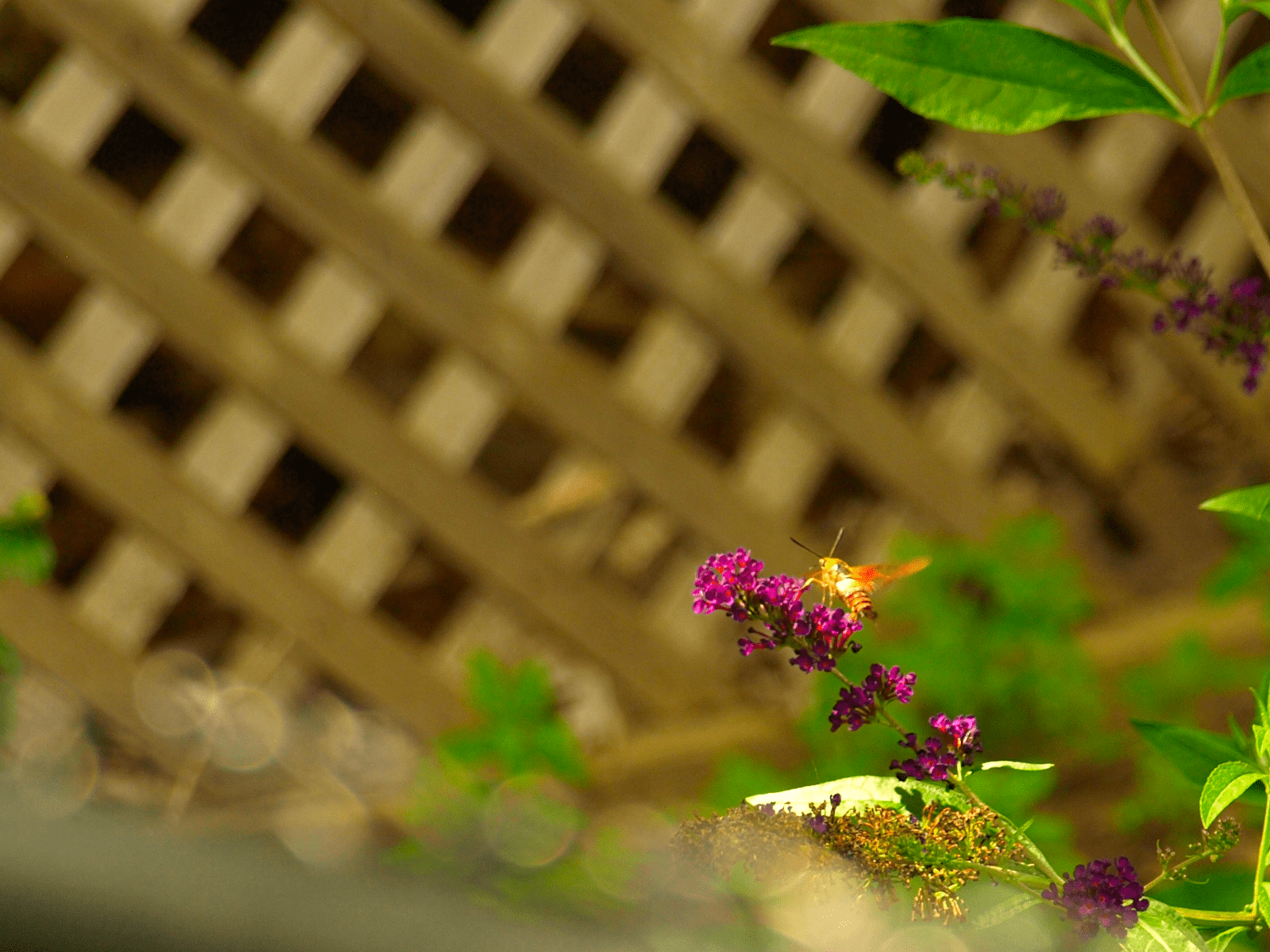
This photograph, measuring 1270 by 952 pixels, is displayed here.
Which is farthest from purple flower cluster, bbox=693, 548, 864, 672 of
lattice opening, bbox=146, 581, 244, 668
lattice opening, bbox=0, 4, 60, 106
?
lattice opening, bbox=0, 4, 60, 106

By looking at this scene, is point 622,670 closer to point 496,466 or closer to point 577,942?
point 496,466

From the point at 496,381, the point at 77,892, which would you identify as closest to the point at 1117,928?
the point at 77,892

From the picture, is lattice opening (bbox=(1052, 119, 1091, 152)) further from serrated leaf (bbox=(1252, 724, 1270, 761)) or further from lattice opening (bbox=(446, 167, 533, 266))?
serrated leaf (bbox=(1252, 724, 1270, 761))

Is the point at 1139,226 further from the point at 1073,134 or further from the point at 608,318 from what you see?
the point at 608,318

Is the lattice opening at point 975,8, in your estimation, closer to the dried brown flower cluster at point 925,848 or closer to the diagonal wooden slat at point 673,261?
the diagonal wooden slat at point 673,261

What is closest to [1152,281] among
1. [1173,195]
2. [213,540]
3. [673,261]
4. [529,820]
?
[529,820]

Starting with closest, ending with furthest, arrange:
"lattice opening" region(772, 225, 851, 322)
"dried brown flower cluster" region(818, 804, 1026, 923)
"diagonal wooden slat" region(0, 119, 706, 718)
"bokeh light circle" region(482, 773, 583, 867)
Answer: "dried brown flower cluster" region(818, 804, 1026, 923) → "bokeh light circle" region(482, 773, 583, 867) → "diagonal wooden slat" region(0, 119, 706, 718) → "lattice opening" region(772, 225, 851, 322)

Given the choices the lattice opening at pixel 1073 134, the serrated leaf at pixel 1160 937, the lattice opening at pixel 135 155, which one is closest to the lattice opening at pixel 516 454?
the lattice opening at pixel 135 155
